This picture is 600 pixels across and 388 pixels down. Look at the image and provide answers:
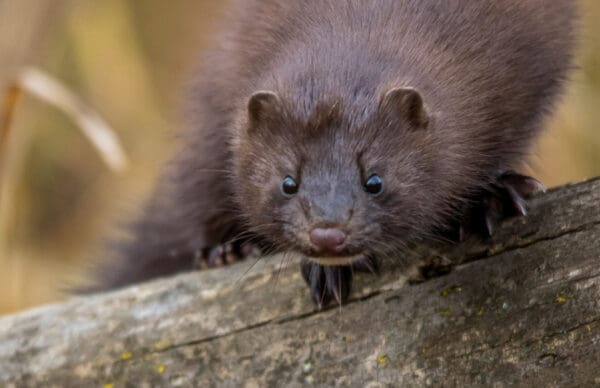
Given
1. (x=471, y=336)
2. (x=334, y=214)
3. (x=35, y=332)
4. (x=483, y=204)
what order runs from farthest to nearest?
(x=35, y=332)
(x=483, y=204)
(x=471, y=336)
(x=334, y=214)

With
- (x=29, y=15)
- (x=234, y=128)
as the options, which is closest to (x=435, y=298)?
(x=234, y=128)

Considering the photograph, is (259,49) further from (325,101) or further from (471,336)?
(471,336)

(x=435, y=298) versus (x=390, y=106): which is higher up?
(x=390, y=106)

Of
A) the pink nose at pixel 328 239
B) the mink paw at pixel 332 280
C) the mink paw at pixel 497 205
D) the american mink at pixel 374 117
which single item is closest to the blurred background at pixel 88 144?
the american mink at pixel 374 117

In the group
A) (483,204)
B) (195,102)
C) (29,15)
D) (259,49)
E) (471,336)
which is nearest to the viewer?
(471,336)

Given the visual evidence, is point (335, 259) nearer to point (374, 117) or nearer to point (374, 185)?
point (374, 185)
